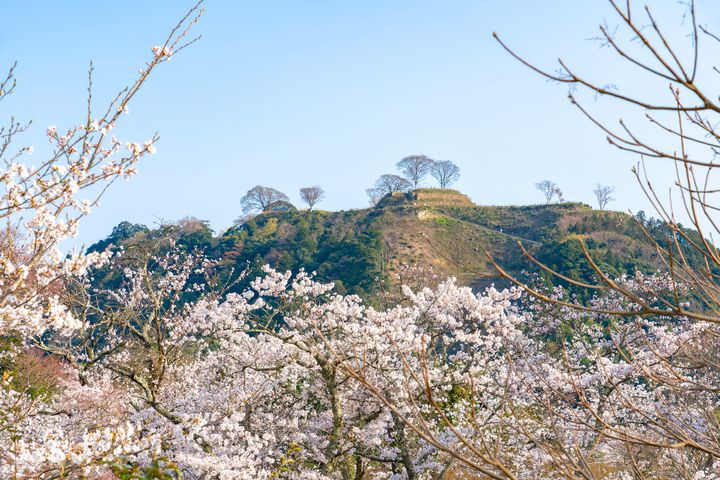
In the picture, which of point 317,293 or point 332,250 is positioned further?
point 332,250

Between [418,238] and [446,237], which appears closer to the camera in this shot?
[418,238]

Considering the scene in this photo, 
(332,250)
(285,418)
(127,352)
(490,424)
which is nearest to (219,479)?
(285,418)

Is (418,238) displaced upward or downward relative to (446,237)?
downward

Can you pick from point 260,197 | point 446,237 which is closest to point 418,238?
point 446,237

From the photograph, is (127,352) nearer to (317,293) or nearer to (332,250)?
(317,293)

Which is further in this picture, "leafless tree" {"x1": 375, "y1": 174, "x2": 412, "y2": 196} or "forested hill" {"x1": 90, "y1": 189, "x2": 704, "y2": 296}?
"leafless tree" {"x1": 375, "y1": 174, "x2": 412, "y2": 196}

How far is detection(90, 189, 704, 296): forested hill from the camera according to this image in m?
49.7

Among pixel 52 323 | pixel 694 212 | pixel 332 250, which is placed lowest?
pixel 52 323

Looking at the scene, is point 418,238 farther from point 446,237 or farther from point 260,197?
point 260,197

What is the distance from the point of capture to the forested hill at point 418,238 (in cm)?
4972

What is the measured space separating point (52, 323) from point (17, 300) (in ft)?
0.95

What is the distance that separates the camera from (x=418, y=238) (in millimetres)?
61969

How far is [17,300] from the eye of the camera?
3.97m

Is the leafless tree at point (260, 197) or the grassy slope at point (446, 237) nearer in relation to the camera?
the grassy slope at point (446, 237)
